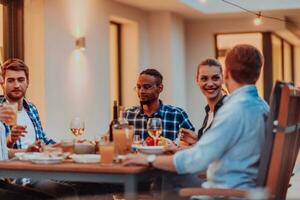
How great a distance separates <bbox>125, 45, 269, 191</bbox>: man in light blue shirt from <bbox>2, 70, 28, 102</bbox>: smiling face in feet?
5.22

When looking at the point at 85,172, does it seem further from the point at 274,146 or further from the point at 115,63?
the point at 115,63

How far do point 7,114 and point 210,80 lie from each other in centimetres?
147

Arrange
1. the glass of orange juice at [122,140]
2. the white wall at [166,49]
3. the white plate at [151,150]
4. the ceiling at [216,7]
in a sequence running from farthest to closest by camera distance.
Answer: the white wall at [166,49] < the ceiling at [216,7] < the white plate at [151,150] < the glass of orange juice at [122,140]

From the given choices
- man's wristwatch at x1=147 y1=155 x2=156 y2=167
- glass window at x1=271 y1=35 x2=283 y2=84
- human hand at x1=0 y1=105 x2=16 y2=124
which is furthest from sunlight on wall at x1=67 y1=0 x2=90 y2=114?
glass window at x1=271 y1=35 x2=283 y2=84

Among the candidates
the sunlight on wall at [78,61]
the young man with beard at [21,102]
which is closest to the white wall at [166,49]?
the sunlight on wall at [78,61]

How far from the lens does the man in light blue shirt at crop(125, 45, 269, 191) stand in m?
2.75

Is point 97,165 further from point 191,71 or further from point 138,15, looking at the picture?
point 191,71

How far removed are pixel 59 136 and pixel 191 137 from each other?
3739mm

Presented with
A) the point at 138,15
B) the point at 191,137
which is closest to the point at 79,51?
the point at 138,15

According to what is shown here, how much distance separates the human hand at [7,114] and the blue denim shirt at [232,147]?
118 centimetres

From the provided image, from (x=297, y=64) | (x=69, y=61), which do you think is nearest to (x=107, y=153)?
(x=69, y=61)

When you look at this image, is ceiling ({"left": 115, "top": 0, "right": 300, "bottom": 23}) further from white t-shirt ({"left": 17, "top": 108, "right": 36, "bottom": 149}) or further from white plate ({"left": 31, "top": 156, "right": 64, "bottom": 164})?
white plate ({"left": 31, "top": 156, "right": 64, "bottom": 164})

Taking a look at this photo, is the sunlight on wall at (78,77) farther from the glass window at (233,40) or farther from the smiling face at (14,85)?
the glass window at (233,40)

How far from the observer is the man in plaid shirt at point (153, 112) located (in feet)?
14.7
